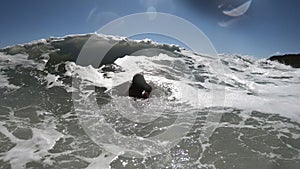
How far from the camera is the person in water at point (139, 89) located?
13.0m

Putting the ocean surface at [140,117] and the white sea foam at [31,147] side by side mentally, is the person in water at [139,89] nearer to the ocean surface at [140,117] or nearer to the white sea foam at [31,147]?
the ocean surface at [140,117]

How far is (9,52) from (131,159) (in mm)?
17332

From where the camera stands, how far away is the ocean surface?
7281mm

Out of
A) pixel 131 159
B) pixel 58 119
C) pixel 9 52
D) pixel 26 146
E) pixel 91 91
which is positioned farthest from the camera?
pixel 9 52

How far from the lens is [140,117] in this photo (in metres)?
10.5

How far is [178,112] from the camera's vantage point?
440 inches

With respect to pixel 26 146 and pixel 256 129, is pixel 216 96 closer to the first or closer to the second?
pixel 256 129

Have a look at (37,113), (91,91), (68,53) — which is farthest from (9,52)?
(37,113)

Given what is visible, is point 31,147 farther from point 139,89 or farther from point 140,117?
point 139,89

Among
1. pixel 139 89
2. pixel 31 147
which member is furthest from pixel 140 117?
pixel 31 147

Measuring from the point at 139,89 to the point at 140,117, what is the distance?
297cm

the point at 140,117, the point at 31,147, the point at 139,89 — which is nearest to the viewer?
the point at 31,147

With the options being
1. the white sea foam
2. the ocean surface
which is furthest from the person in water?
the white sea foam

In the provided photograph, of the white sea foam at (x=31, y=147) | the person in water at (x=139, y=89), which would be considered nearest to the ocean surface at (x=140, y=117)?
the white sea foam at (x=31, y=147)
